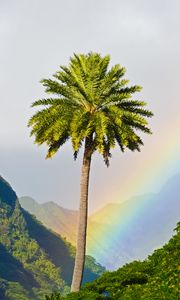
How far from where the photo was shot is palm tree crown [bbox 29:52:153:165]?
34.9 m

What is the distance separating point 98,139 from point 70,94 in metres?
3.95

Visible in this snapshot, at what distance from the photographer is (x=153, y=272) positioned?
22.0 meters

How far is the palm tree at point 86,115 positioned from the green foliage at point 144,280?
1148cm

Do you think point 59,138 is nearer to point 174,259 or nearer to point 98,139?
point 98,139

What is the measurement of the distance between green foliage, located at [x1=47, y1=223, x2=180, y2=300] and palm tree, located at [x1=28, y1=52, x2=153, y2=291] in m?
11.5

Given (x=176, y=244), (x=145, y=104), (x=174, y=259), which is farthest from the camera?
(x=145, y=104)

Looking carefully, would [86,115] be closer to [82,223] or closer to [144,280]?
[82,223]

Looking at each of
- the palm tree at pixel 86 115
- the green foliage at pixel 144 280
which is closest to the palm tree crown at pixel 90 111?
the palm tree at pixel 86 115

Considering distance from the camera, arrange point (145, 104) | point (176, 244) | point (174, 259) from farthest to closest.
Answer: point (145, 104)
point (176, 244)
point (174, 259)

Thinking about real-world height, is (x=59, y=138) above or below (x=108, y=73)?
below

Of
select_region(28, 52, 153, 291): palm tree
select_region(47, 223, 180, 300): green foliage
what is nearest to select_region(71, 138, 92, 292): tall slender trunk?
select_region(28, 52, 153, 291): palm tree

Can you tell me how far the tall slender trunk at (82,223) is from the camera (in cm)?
3462

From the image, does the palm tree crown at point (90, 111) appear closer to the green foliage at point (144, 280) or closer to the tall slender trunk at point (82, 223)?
the tall slender trunk at point (82, 223)

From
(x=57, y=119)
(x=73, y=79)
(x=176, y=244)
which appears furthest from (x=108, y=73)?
(x=176, y=244)
